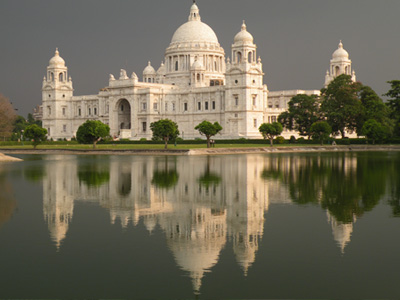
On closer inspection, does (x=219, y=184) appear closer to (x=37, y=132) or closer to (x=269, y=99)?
(x=37, y=132)

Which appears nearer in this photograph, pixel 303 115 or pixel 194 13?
pixel 303 115

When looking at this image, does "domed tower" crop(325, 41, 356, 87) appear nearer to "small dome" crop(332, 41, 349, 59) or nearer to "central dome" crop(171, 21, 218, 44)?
"small dome" crop(332, 41, 349, 59)

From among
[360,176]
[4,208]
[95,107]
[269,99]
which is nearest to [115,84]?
[95,107]

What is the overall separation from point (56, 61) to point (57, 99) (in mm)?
7171

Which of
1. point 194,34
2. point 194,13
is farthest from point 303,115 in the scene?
point 194,13

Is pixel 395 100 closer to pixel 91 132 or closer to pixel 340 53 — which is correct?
pixel 340 53

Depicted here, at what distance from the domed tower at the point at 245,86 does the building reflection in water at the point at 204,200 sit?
177ft

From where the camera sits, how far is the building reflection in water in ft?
42.1

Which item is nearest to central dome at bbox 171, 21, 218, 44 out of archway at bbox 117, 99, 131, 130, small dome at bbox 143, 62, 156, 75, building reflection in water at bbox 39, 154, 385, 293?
small dome at bbox 143, 62, 156, 75

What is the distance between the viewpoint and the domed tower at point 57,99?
359 feet

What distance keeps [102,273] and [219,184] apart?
46.1 ft

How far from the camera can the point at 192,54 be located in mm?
104062

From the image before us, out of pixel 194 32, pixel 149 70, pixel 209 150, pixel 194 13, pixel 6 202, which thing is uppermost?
pixel 194 13

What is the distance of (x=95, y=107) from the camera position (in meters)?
107
